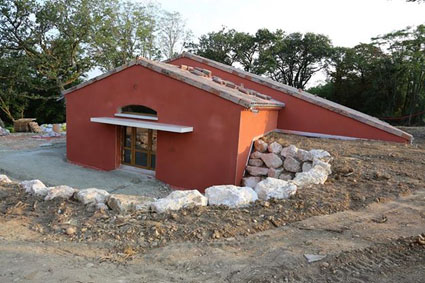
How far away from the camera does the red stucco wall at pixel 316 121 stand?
10953mm

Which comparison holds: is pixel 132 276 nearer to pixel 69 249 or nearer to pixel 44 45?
pixel 69 249

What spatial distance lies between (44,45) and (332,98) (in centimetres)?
2299

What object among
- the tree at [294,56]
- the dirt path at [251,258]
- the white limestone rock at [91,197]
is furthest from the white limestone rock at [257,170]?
the tree at [294,56]

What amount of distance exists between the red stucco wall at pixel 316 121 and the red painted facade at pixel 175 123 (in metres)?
1.12

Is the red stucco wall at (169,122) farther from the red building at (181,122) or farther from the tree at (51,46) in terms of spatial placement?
the tree at (51,46)

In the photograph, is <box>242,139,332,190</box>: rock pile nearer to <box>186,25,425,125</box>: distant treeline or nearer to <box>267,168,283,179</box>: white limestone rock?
<box>267,168,283,179</box>: white limestone rock

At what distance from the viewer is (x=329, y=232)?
367 cm

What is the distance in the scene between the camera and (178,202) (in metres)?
4.38

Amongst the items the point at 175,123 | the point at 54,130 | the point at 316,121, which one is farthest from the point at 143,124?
the point at 54,130

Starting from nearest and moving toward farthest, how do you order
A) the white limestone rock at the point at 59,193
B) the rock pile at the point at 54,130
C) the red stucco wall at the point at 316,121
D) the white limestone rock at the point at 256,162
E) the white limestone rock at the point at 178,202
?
the white limestone rock at the point at 178,202 < the white limestone rock at the point at 59,193 < the white limestone rock at the point at 256,162 < the red stucco wall at the point at 316,121 < the rock pile at the point at 54,130

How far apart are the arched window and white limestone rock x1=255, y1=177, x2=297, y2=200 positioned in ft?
18.4

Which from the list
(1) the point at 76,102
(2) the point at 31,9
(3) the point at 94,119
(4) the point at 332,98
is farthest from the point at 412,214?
(4) the point at 332,98

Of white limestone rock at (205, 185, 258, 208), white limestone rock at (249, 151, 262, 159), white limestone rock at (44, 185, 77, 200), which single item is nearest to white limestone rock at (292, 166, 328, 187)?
white limestone rock at (205, 185, 258, 208)

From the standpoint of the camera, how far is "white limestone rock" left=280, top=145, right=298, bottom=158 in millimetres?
8695
